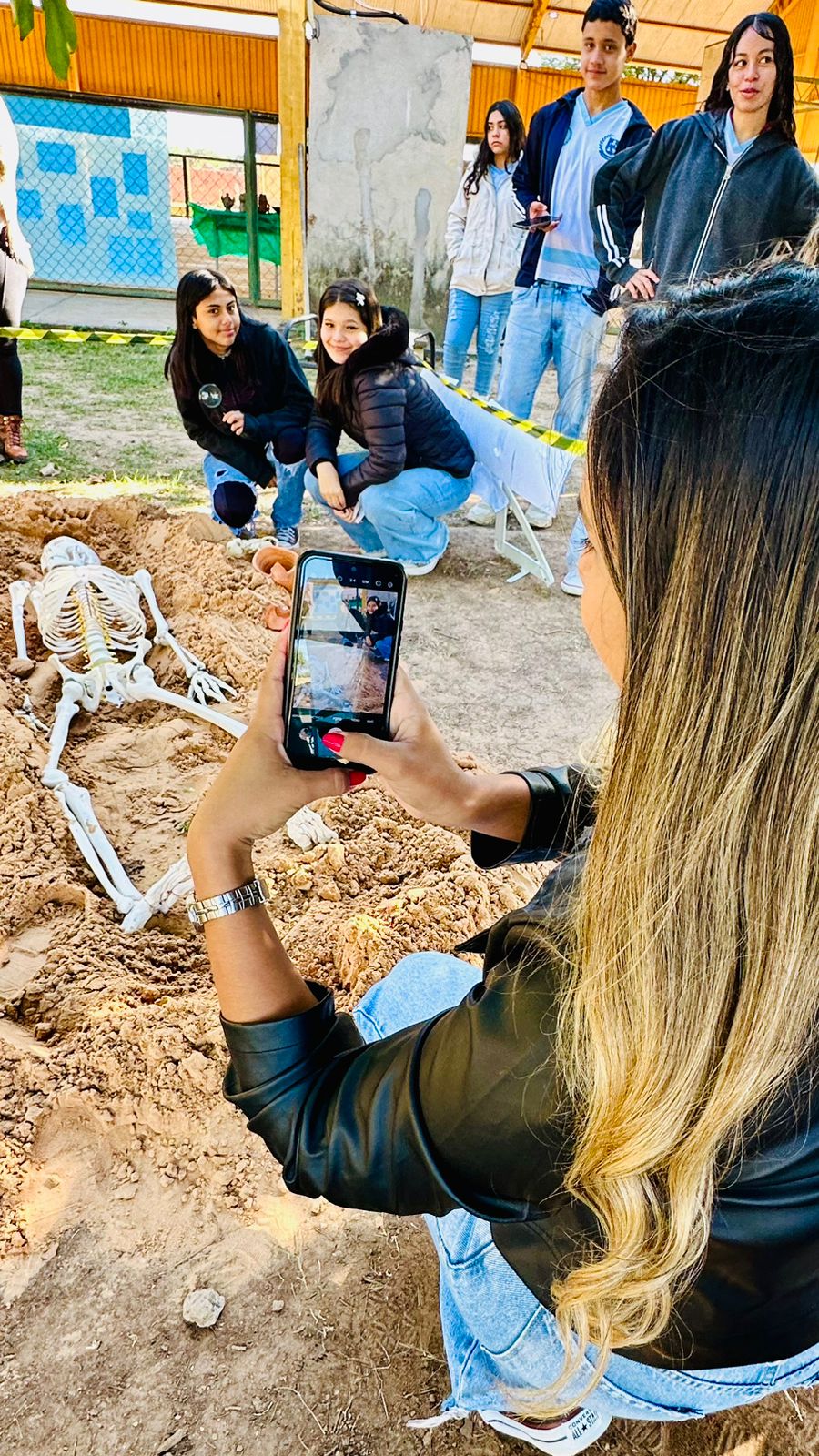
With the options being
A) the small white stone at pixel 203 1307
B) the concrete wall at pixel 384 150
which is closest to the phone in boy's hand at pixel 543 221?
the small white stone at pixel 203 1307

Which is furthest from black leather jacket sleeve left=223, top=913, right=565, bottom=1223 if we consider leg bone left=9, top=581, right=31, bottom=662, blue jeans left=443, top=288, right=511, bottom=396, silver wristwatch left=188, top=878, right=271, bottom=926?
blue jeans left=443, top=288, right=511, bottom=396

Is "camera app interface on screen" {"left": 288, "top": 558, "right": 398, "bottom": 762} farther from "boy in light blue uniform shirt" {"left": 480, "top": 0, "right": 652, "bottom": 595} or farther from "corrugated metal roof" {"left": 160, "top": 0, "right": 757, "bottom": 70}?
"corrugated metal roof" {"left": 160, "top": 0, "right": 757, "bottom": 70}

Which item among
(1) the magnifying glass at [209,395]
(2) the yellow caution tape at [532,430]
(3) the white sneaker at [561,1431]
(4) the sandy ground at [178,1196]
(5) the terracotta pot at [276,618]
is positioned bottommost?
(4) the sandy ground at [178,1196]

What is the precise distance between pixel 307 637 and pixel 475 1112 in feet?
1.92

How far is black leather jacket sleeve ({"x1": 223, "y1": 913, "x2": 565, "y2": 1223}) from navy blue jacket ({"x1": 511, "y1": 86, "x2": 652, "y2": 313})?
4120 mm

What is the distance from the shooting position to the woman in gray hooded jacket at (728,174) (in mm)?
3250

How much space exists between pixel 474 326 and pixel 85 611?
4142 millimetres

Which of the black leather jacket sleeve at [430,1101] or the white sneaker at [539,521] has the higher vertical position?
the black leather jacket sleeve at [430,1101]

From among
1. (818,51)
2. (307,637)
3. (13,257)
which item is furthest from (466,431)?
(818,51)

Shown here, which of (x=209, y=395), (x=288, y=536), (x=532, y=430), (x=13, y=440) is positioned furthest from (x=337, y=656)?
(x=13, y=440)

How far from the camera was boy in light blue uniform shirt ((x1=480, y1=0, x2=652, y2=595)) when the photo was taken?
410cm

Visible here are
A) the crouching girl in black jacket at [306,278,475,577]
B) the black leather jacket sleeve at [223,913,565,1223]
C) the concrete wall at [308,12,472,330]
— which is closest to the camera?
the black leather jacket sleeve at [223,913,565,1223]

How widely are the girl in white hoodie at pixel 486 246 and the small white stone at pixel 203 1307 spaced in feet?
19.1

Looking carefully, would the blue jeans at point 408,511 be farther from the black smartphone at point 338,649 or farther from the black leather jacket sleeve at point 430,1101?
the black leather jacket sleeve at point 430,1101
